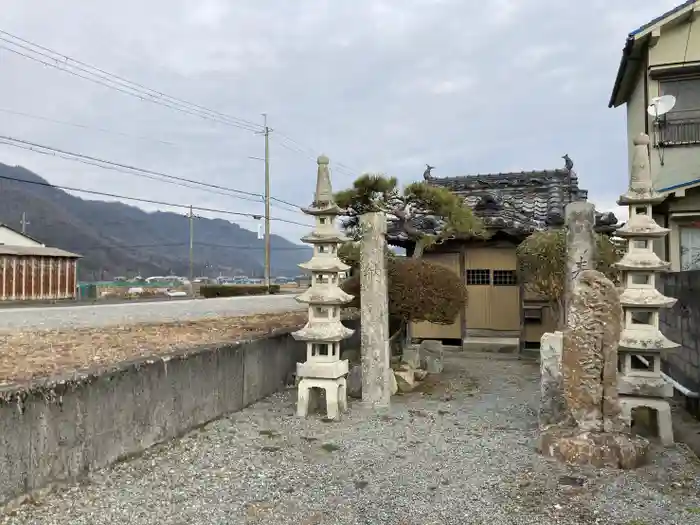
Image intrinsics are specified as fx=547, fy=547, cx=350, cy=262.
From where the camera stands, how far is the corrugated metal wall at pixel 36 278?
26641mm

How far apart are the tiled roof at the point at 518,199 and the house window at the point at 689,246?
1551mm

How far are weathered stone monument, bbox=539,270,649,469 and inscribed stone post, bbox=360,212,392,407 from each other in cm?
283

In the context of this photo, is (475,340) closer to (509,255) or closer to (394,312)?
(509,255)

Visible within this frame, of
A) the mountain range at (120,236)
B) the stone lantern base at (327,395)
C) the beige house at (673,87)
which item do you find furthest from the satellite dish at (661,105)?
the mountain range at (120,236)

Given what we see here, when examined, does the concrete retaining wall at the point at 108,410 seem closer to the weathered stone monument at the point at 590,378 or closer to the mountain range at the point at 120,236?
the weathered stone monument at the point at 590,378

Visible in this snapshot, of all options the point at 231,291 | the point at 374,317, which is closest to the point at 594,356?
the point at 374,317

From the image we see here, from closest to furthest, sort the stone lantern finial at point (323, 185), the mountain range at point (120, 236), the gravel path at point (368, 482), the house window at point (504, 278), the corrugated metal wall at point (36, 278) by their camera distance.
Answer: the gravel path at point (368, 482) < the stone lantern finial at point (323, 185) < the house window at point (504, 278) < the corrugated metal wall at point (36, 278) < the mountain range at point (120, 236)

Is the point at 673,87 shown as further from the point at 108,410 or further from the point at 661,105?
the point at 108,410

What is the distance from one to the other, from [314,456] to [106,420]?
221cm

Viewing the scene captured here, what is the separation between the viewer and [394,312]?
34.4ft

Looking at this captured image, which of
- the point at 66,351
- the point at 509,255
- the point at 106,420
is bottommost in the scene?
the point at 106,420

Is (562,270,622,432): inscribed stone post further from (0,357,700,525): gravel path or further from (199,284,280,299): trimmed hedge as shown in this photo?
(199,284,280,299): trimmed hedge

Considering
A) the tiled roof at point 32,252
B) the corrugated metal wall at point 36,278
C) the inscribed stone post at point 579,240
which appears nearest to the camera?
the inscribed stone post at point 579,240

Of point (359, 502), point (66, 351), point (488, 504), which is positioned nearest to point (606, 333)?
point (488, 504)
